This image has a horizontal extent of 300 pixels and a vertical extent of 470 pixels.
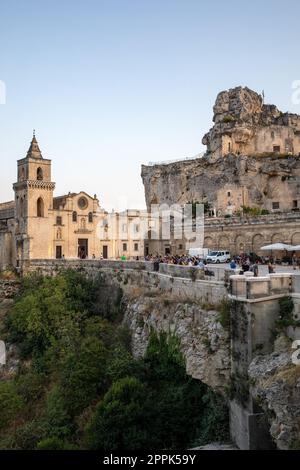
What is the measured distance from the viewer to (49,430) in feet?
57.2

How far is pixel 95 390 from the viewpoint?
18.5 meters

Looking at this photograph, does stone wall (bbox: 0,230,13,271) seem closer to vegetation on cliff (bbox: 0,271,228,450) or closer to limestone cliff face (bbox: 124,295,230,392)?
vegetation on cliff (bbox: 0,271,228,450)

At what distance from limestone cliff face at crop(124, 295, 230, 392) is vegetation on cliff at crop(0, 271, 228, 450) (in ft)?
1.80

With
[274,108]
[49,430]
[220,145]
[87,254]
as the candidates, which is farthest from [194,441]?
[274,108]

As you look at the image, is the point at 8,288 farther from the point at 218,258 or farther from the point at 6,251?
the point at 218,258

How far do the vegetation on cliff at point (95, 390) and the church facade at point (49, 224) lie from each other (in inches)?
523

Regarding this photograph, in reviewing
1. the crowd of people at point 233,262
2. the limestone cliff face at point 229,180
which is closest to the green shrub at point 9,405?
the crowd of people at point 233,262

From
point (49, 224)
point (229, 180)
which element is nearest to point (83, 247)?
point (49, 224)

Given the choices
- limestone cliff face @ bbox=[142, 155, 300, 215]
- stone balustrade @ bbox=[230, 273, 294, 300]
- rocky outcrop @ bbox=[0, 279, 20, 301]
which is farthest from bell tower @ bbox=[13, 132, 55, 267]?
stone balustrade @ bbox=[230, 273, 294, 300]

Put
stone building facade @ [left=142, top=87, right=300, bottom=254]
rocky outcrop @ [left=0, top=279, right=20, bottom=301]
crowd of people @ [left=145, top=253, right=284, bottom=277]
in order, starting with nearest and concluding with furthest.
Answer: crowd of people @ [left=145, top=253, right=284, bottom=277], rocky outcrop @ [left=0, top=279, right=20, bottom=301], stone building facade @ [left=142, top=87, right=300, bottom=254]

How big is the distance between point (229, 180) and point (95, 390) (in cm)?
3981

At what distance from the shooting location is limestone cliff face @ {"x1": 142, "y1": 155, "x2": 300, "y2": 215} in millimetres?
51844

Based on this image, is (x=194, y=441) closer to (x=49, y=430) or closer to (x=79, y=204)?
(x=49, y=430)

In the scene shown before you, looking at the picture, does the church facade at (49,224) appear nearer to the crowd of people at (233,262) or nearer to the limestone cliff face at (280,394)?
the crowd of people at (233,262)
